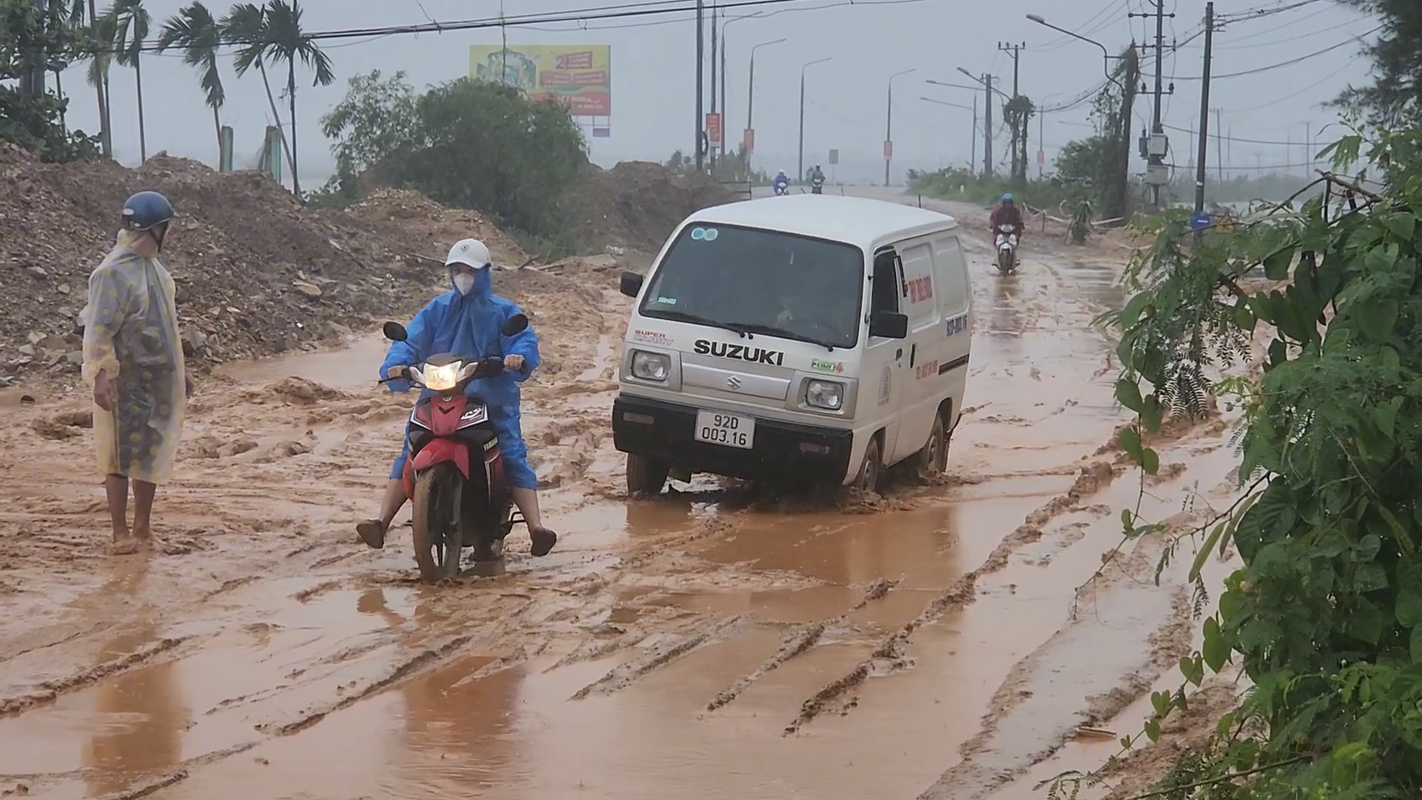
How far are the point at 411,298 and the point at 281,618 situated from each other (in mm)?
16150

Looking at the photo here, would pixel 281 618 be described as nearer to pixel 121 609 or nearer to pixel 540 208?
pixel 121 609

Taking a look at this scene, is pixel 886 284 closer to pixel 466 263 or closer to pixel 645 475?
pixel 645 475

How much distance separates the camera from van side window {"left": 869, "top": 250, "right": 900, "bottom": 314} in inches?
428

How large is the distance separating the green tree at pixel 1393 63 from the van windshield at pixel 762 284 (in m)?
20.7

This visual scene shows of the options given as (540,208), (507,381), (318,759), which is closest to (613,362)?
(507,381)

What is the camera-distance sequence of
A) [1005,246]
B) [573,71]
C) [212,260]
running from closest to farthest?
[212,260], [1005,246], [573,71]

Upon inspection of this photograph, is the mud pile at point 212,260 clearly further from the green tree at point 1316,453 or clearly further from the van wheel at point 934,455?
the green tree at point 1316,453

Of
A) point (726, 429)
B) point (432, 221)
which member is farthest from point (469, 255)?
point (432, 221)

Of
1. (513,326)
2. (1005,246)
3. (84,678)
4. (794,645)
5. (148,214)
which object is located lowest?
(1005,246)

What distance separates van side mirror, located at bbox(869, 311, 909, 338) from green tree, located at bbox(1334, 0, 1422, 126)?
20845 millimetres

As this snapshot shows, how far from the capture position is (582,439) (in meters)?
13.4

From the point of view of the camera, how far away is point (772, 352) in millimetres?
10328

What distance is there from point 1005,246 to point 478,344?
26029mm

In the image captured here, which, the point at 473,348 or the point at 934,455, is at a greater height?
the point at 473,348
